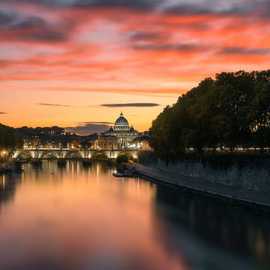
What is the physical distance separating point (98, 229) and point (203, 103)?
23.7 meters

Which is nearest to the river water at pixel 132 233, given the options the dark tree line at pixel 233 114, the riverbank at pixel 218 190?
the riverbank at pixel 218 190

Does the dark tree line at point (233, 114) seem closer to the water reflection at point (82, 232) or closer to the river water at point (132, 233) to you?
the river water at point (132, 233)

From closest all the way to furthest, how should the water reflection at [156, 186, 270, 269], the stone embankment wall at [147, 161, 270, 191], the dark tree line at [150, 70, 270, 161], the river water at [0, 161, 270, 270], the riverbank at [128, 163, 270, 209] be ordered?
1. the river water at [0, 161, 270, 270]
2. the water reflection at [156, 186, 270, 269]
3. the riverbank at [128, 163, 270, 209]
4. the stone embankment wall at [147, 161, 270, 191]
5. the dark tree line at [150, 70, 270, 161]

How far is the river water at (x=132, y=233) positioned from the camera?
29766mm

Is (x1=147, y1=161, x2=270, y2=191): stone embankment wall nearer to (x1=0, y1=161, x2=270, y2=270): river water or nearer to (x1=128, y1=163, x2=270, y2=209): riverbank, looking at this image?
(x1=128, y1=163, x2=270, y2=209): riverbank

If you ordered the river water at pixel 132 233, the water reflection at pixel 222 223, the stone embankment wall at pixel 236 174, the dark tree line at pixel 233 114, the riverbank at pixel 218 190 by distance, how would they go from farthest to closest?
the dark tree line at pixel 233 114 → the stone embankment wall at pixel 236 174 → the riverbank at pixel 218 190 → the water reflection at pixel 222 223 → the river water at pixel 132 233

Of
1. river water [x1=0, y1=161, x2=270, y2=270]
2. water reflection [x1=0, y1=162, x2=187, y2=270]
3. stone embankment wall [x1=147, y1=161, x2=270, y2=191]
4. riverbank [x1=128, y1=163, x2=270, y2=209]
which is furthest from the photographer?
stone embankment wall [x1=147, y1=161, x2=270, y2=191]

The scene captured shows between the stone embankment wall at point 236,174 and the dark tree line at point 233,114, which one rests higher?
the dark tree line at point 233,114

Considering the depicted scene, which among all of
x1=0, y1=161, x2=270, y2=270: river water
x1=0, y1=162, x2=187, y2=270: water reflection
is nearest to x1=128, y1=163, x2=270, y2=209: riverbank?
x1=0, y1=161, x2=270, y2=270: river water

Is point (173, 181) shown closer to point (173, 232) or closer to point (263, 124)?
point (263, 124)

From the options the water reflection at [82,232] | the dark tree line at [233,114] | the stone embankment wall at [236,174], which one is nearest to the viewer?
the water reflection at [82,232]

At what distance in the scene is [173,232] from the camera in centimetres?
3750

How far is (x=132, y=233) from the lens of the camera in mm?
38094

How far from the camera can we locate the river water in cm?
2977
